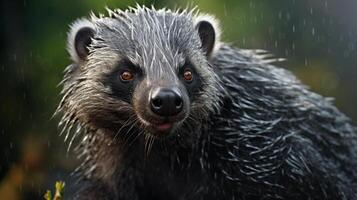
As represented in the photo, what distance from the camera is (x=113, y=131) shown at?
9.14m

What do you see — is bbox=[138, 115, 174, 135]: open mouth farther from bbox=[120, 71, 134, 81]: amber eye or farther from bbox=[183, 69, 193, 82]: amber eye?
bbox=[183, 69, 193, 82]: amber eye

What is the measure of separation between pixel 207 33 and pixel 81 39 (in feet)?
3.24

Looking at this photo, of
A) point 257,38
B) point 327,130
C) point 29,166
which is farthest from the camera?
point 257,38

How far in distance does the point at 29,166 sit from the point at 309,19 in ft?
15.4

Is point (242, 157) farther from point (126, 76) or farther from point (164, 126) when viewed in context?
point (126, 76)

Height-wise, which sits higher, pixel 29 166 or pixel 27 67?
pixel 27 67

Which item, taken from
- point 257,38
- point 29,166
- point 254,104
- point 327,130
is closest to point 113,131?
point 254,104

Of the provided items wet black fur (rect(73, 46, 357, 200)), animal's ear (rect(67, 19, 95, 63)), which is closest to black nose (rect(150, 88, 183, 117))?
wet black fur (rect(73, 46, 357, 200))

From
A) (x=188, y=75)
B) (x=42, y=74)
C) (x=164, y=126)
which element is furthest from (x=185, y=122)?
(x=42, y=74)

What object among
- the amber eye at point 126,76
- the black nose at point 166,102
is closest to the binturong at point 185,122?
the amber eye at point 126,76

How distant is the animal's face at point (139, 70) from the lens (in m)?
8.55

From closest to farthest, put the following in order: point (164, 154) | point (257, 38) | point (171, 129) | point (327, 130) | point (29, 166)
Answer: point (171, 129), point (164, 154), point (327, 130), point (29, 166), point (257, 38)

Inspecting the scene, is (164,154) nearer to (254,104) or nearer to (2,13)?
(254,104)

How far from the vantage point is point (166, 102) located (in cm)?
825
